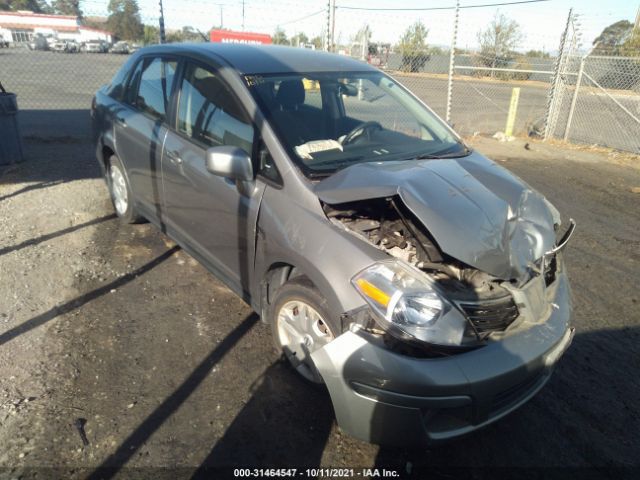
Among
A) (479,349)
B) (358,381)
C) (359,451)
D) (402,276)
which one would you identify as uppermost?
(402,276)

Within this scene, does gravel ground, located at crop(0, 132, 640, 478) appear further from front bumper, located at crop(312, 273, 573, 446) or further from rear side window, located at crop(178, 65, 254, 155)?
rear side window, located at crop(178, 65, 254, 155)

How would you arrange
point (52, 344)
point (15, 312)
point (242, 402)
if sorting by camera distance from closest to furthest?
1. point (242, 402)
2. point (52, 344)
3. point (15, 312)

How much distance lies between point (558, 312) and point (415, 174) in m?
1.11

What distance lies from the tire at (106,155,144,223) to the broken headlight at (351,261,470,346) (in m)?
3.23

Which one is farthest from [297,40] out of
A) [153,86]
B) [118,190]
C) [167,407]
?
[167,407]

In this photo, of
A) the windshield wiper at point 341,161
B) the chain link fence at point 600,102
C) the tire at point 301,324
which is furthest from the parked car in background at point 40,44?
the tire at point 301,324

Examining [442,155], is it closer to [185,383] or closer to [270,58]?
[270,58]

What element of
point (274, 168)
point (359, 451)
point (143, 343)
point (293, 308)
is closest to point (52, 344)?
point (143, 343)

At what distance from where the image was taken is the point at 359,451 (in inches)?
97.3

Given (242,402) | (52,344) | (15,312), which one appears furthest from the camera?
(15,312)

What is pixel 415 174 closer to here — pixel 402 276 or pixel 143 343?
pixel 402 276

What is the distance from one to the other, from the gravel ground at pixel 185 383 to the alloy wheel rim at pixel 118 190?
32cm

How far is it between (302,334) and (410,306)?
0.79 m

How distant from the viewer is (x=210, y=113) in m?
3.38
